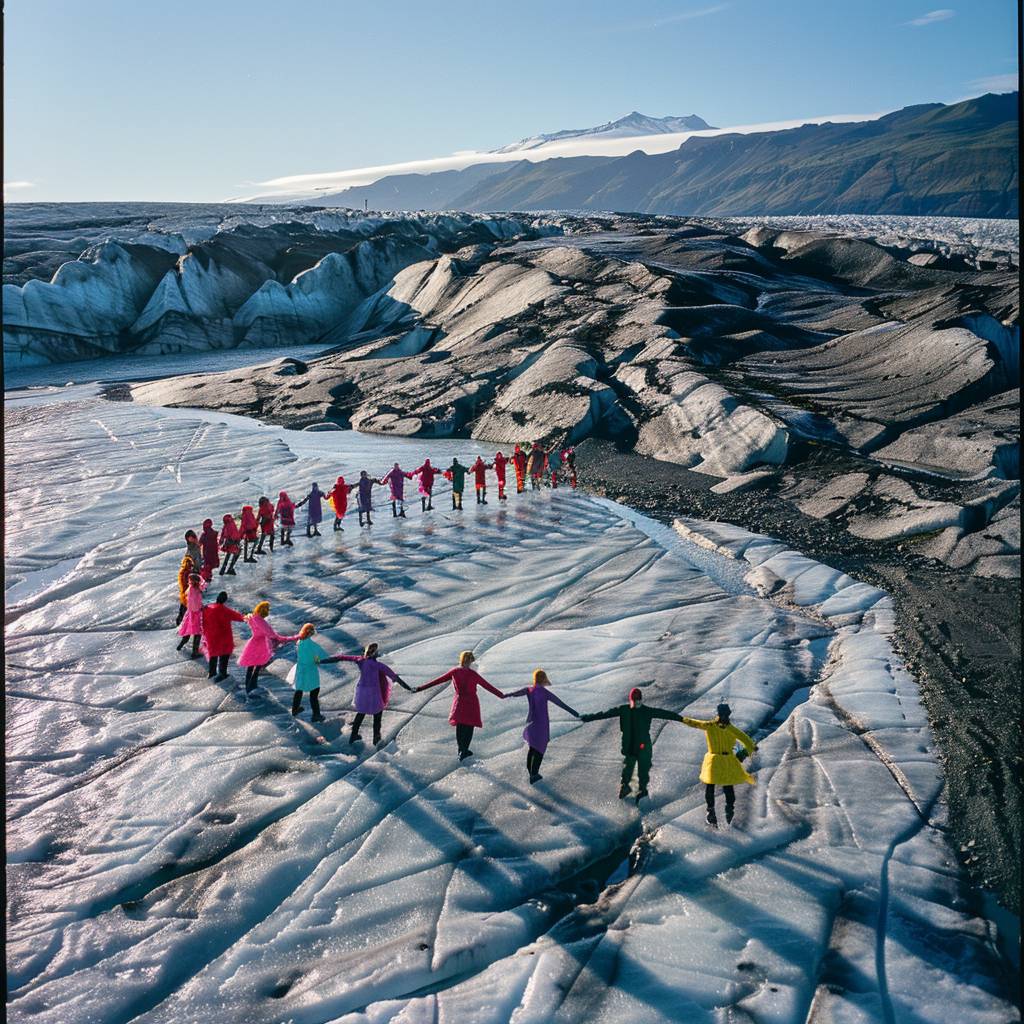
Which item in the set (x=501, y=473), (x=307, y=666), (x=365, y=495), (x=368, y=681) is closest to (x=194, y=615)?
(x=307, y=666)

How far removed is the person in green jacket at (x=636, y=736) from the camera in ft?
28.3

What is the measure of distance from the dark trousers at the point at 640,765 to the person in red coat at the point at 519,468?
1265 cm

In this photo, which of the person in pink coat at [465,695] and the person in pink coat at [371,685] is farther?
the person in pink coat at [371,685]

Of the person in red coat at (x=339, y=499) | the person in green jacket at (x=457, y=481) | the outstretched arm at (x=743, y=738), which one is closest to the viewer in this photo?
the outstretched arm at (x=743, y=738)

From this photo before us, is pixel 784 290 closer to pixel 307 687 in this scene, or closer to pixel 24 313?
pixel 307 687

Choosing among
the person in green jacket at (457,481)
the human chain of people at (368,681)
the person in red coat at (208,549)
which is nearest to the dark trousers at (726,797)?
the human chain of people at (368,681)

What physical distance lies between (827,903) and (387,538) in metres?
12.3

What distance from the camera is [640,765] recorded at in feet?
28.6

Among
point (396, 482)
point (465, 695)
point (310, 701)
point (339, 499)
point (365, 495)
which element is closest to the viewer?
point (465, 695)

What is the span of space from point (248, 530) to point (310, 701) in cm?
684

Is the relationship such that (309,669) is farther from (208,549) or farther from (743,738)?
(208,549)

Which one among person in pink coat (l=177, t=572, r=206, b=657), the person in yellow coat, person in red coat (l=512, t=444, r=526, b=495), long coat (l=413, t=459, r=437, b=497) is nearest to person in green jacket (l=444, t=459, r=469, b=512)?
long coat (l=413, t=459, r=437, b=497)

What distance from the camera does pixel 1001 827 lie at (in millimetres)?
8133

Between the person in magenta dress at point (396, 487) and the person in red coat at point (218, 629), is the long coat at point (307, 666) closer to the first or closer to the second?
the person in red coat at point (218, 629)
